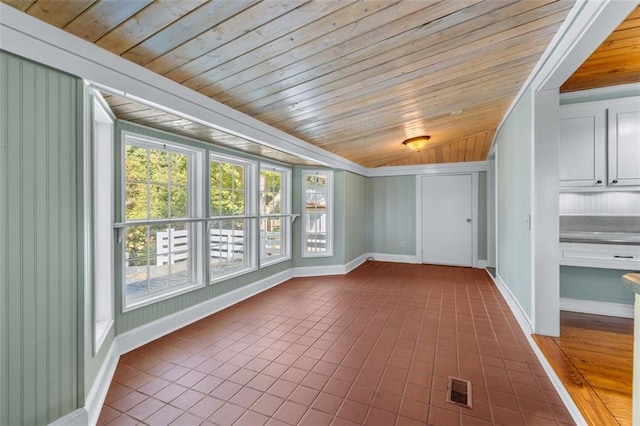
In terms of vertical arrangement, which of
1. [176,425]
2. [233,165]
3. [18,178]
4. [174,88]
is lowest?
[176,425]

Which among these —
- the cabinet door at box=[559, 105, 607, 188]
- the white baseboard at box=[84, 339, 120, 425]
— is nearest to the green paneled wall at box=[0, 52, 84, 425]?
the white baseboard at box=[84, 339, 120, 425]

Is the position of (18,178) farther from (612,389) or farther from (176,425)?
(612,389)

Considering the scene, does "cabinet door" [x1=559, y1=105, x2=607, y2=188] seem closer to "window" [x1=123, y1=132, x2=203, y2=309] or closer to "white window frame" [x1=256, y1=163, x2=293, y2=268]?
"white window frame" [x1=256, y1=163, x2=293, y2=268]

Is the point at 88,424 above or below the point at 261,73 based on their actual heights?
below

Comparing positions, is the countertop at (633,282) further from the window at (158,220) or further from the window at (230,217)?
the window at (230,217)

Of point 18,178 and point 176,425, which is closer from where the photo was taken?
point 18,178

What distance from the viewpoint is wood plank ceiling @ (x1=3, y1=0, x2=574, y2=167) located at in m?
1.48

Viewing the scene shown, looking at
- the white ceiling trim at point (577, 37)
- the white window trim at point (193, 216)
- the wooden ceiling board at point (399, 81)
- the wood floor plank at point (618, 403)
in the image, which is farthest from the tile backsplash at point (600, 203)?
the white window trim at point (193, 216)

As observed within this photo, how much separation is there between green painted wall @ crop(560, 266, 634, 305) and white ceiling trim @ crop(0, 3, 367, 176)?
370 centimetres

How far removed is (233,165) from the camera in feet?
12.6

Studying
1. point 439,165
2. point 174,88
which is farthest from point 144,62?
point 439,165

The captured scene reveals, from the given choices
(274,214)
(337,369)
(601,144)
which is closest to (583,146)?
(601,144)

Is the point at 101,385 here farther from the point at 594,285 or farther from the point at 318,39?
the point at 594,285

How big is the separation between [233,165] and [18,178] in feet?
8.32
